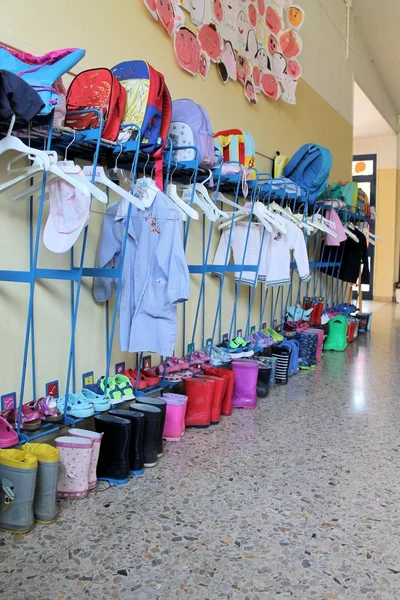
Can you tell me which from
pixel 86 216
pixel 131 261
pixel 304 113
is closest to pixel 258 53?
pixel 304 113

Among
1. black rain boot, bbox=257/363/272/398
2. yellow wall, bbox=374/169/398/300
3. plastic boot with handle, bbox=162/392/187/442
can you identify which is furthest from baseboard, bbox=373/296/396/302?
plastic boot with handle, bbox=162/392/187/442

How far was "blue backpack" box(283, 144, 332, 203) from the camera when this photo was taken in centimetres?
480

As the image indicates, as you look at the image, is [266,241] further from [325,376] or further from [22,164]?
[22,164]

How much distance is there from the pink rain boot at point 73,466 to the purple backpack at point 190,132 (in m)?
1.72

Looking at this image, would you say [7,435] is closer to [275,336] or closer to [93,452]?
[93,452]

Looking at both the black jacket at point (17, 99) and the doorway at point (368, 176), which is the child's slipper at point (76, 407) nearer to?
the black jacket at point (17, 99)

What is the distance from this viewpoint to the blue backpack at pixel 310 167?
15.8 feet

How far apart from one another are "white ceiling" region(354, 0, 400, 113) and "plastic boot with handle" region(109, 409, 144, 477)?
22.8ft

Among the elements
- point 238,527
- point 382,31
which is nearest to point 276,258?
point 238,527

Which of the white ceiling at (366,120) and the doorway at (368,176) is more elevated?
the white ceiling at (366,120)

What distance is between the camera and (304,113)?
5.87 metres

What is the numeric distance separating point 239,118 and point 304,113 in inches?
69.4

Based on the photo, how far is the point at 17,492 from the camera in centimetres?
191

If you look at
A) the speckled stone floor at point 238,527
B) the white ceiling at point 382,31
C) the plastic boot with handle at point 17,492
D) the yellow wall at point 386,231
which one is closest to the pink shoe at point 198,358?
the speckled stone floor at point 238,527
